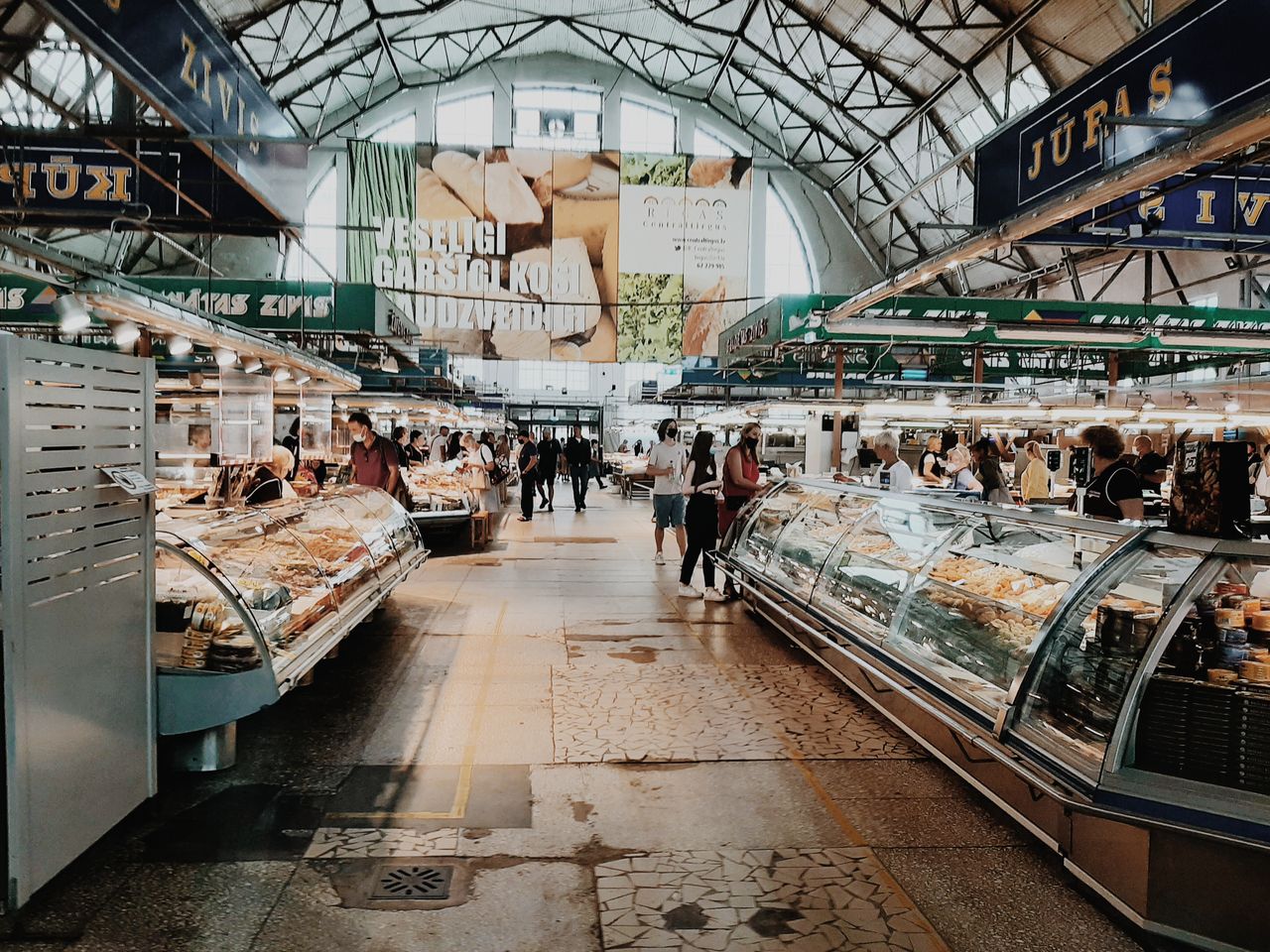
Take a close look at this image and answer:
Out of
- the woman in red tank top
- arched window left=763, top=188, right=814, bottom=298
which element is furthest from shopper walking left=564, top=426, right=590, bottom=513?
the woman in red tank top

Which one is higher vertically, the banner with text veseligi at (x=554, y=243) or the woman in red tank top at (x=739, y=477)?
the banner with text veseligi at (x=554, y=243)

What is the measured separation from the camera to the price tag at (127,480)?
346 centimetres

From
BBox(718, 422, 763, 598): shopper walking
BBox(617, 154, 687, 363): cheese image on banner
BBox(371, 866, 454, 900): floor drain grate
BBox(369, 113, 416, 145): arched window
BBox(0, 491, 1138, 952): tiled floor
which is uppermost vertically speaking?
BBox(369, 113, 416, 145): arched window

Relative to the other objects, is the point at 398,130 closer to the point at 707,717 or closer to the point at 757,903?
the point at 707,717

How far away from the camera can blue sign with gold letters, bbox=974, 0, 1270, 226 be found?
135 inches

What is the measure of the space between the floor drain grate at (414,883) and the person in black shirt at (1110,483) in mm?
4959

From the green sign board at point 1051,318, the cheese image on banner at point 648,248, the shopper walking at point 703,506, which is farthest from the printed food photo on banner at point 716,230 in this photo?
the shopper walking at point 703,506

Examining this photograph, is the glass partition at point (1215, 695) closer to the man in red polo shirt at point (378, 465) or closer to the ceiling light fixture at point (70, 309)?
the ceiling light fixture at point (70, 309)

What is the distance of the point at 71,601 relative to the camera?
127 inches

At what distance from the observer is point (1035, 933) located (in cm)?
295

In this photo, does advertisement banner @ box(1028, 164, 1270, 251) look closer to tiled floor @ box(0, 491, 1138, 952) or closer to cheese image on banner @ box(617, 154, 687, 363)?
tiled floor @ box(0, 491, 1138, 952)

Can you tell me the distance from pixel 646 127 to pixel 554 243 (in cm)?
1045

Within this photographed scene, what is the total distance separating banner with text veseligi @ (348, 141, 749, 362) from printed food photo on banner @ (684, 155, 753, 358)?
2 centimetres

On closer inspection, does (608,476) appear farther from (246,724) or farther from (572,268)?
(246,724)
